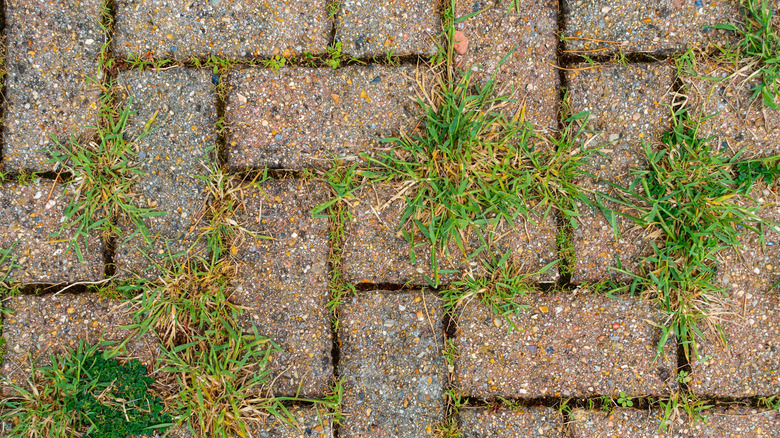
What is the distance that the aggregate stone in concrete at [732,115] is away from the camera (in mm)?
2170

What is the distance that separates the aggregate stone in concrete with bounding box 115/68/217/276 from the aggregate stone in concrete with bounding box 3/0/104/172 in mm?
257

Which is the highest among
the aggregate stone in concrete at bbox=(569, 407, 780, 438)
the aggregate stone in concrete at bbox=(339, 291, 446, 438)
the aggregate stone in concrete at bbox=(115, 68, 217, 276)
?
the aggregate stone in concrete at bbox=(115, 68, 217, 276)

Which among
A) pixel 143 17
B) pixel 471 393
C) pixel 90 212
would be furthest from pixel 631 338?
pixel 143 17

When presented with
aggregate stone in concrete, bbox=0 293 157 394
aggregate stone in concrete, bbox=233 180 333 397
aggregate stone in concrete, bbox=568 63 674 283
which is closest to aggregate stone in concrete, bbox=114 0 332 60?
aggregate stone in concrete, bbox=233 180 333 397

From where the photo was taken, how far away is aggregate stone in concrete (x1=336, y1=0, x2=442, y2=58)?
2.17 m

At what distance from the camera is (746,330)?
7.13ft

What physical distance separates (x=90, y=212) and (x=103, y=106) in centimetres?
48

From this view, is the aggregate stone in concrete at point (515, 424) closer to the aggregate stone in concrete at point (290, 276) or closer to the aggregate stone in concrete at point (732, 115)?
the aggregate stone in concrete at point (290, 276)

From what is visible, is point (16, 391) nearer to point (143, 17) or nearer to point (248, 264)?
point (248, 264)

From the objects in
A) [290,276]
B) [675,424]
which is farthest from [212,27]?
[675,424]

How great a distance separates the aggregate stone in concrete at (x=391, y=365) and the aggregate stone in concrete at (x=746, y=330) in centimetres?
120

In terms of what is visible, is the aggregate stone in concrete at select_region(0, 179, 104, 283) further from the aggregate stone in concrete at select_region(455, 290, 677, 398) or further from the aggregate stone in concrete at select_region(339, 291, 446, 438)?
the aggregate stone in concrete at select_region(455, 290, 677, 398)

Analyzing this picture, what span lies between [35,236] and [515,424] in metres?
2.32

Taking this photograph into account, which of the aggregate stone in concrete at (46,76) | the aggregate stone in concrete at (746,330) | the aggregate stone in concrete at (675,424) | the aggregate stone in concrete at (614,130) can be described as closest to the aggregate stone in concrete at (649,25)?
the aggregate stone in concrete at (614,130)
